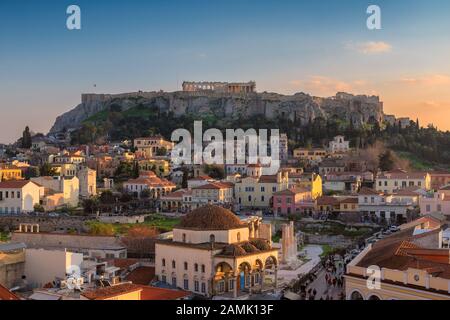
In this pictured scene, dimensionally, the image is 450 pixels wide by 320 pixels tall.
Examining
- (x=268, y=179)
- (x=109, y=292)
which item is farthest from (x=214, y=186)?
(x=109, y=292)

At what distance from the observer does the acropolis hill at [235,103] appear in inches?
3191

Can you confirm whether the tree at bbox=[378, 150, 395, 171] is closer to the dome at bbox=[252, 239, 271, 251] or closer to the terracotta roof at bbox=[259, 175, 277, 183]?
the terracotta roof at bbox=[259, 175, 277, 183]

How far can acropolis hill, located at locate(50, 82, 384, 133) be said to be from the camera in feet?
266

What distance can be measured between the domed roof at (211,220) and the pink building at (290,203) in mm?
17893

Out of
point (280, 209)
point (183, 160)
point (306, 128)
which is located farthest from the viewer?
point (306, 128)

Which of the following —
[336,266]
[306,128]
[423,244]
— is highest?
[306,128]

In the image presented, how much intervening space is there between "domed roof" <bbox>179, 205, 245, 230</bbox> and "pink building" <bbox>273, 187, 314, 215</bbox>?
1789 cm

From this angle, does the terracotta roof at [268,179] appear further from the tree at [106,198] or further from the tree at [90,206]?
the tree at [90,206]

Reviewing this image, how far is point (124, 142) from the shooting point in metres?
69.4

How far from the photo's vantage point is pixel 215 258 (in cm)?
2058

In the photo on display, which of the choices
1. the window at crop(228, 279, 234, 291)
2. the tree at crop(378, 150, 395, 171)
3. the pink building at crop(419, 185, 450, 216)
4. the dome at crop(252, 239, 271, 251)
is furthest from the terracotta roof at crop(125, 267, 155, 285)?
the tree at crop(378, 150, 395, 171)

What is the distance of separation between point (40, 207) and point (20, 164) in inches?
574
